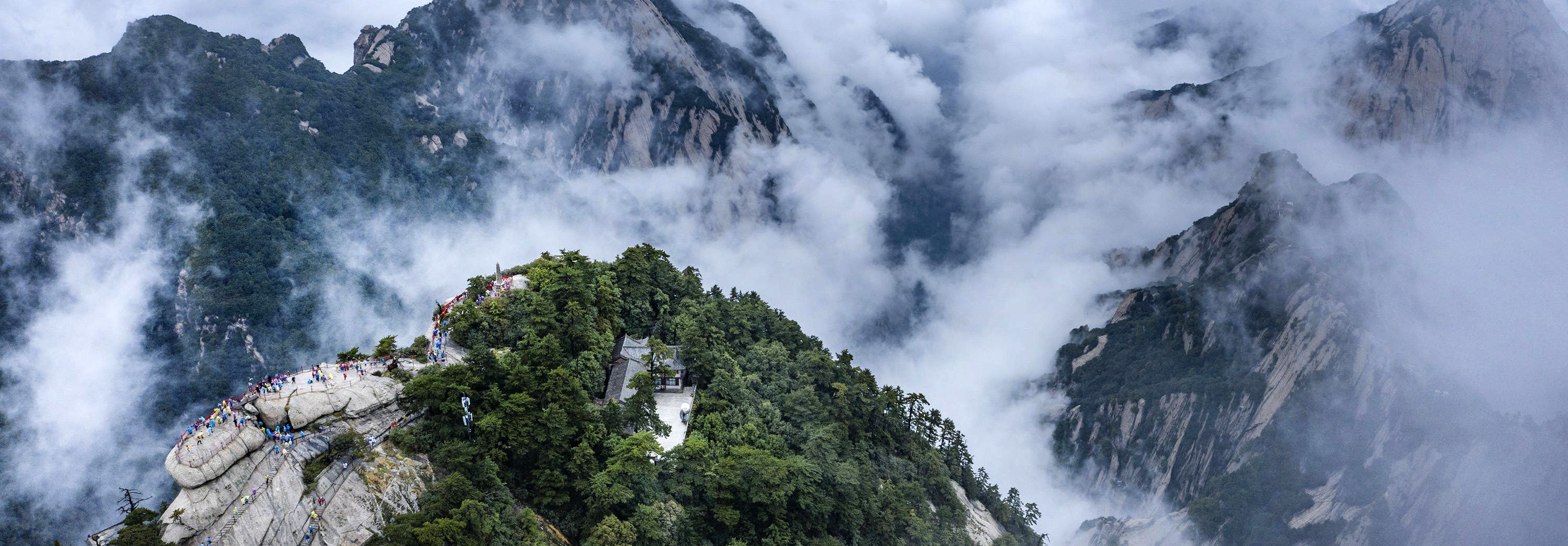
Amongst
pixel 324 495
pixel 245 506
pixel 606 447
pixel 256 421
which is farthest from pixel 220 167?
pixel 324 495

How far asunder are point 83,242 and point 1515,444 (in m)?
212

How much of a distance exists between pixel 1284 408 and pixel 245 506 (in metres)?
144

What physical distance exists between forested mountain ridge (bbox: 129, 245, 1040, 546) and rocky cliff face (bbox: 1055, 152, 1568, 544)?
6227 cm

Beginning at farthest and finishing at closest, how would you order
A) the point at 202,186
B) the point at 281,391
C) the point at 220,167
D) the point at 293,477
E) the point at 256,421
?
the point at 220,167 < the point at 202,186 < the point at 281,391 < the point at 256,421 < the point at 293,477

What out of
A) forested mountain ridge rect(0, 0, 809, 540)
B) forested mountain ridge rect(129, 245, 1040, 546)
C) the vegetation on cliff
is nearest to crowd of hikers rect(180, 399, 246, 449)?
forested mountain ridge rect(129, 245, 1040, 546)

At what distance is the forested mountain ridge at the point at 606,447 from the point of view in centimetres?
4200

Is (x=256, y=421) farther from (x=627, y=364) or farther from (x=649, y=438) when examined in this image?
(x=627, y=364)

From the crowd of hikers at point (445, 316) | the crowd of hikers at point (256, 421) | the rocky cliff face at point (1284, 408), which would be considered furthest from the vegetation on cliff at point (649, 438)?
the rocky cliff face at point (1284, 408)

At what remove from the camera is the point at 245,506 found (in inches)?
1583

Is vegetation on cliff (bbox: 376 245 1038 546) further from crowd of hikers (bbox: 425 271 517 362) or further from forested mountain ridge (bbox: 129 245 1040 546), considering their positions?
crowd of hikers (bbox: 425 271 517 362)

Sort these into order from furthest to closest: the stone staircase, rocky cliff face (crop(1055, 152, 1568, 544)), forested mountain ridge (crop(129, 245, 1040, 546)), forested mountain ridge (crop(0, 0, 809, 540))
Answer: forested mountain ridge (crop(0, 0, 809, 540)) < rocky cliff face (crop(1055, 152, 1568, 544)) < forested mountain ridge (crop(129, 245, 1040, 546)) < the stone staircase

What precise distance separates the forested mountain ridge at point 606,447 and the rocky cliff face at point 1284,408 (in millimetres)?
62270

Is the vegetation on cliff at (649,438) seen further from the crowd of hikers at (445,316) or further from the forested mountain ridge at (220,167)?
the forested mountain ridge at (220,167)

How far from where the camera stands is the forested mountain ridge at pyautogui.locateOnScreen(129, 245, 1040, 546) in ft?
138
